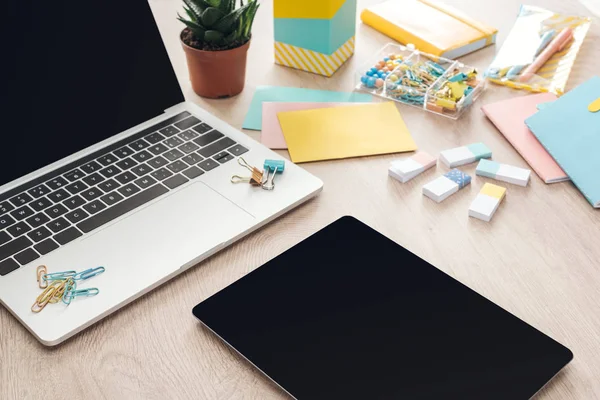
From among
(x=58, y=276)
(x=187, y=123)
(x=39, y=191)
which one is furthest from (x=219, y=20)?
(x=58, y=276)

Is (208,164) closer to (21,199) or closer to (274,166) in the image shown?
(274,166)

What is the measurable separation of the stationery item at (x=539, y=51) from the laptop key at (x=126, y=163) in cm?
62

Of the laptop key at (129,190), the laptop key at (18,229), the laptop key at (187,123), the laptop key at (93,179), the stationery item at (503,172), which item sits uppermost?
the laptop key at (18,229)

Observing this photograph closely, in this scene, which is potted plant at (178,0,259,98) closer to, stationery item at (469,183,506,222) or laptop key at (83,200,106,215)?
laptop key at (83,200,106,215)

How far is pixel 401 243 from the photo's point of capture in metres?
0.86

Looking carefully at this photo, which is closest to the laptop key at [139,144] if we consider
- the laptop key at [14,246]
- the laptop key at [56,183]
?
the laptop key at [56,183]

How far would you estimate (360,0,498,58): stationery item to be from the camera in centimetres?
123

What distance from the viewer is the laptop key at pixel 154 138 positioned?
38.8 inches

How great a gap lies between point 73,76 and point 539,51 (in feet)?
2.59

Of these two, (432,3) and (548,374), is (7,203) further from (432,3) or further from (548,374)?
(432,3)

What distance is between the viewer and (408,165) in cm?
97

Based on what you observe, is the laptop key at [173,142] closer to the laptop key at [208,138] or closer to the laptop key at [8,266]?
the laptop key at [208,138]

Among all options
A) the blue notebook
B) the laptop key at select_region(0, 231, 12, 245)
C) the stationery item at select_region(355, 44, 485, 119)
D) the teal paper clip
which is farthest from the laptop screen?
the blue notebook

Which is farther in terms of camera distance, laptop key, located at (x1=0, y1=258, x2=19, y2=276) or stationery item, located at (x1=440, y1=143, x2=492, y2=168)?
stationery item, located at (x1=440, y1=143, x2=492, y2=168)
